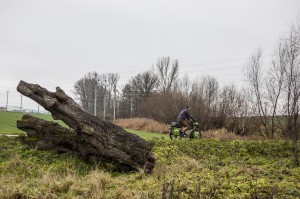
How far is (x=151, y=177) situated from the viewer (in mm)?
7477

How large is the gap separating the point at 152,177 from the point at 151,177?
0.18 ft

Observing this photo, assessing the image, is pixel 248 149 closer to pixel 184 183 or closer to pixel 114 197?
pixel 184 183

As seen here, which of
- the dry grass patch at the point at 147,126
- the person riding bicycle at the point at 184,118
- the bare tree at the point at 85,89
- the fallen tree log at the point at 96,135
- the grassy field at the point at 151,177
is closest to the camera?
the grassy field at the point at 151,177

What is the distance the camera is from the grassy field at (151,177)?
5680 millimetres

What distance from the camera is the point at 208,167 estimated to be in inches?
345

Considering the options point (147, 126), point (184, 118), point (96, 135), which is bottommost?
point (147, 126)

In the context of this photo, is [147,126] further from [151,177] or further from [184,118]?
[151,177]

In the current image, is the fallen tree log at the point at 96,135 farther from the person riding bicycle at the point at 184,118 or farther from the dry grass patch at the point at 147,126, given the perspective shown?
the dry grass patch at the point at 147,126

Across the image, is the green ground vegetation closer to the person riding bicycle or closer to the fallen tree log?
the fallen tree log

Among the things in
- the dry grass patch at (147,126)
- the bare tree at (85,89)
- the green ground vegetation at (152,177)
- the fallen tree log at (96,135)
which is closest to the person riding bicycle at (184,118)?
the green ground vegetation at (152,177)

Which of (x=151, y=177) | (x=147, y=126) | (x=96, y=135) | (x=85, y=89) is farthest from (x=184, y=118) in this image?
(x=85, y=89)

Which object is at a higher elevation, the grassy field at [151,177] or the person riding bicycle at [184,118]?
the person riding bicycle at [184,118]

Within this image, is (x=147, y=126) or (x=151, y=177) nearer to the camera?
(x=151, y=177)

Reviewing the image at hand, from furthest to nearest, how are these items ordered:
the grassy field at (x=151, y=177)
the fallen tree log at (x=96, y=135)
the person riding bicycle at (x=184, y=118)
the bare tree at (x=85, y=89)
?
1. the bare tree at (x=85, y=89)
2. the person riding bicycle at (x=184, y=118)
3. the fallen tree log at (x=96, y=135)
4. the grassy field at (x=151, y=177)
